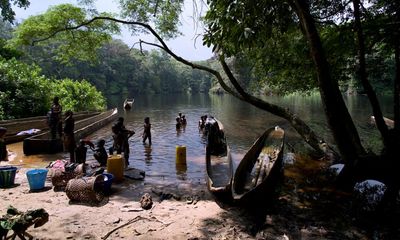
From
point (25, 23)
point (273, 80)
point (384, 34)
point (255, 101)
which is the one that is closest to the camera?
point (384, 34)

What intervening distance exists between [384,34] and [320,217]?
5219mm

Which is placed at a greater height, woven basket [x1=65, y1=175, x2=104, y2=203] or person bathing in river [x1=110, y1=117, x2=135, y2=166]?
person bathing in river [x1=110, y1=117, x2=135, y2=166]

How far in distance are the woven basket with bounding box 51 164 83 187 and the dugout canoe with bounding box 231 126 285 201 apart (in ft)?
13.6

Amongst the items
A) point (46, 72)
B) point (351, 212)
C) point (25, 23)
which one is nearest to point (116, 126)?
point (351, 212)

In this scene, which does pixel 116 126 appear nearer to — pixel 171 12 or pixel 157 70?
pixel 171 12

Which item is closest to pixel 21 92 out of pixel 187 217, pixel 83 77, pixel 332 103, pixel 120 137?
pixel 120 137

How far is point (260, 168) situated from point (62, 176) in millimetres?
5417

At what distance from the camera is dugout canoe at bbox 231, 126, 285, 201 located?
7.04 metres

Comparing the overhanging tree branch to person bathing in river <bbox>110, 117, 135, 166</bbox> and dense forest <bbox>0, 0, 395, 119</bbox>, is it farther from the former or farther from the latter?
person bathing in river <bbox>110, 117, 135, 166</bbox>

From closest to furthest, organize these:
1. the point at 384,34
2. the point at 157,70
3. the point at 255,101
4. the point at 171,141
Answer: the point at 384,34
the point at 255,101
the point at 171,141
the point at 157,70

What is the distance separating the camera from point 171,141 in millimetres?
20000

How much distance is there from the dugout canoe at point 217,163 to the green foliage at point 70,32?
A: 11200mm

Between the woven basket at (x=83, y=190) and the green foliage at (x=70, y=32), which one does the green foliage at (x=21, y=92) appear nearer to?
the green foliage at (x=70, y=32)

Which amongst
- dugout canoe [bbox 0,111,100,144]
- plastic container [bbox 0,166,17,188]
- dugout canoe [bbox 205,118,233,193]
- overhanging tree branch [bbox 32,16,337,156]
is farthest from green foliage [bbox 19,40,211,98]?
plastic container [bbox 0,166,17,188]
